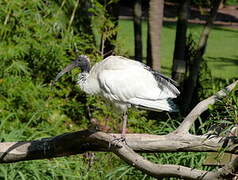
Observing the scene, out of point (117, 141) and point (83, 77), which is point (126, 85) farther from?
point (117, 141)

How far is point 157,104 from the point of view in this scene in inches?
171

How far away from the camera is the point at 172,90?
4.29m

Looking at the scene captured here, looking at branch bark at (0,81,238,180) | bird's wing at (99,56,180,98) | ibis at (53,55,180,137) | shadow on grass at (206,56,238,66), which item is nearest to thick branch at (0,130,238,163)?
branch bark at (0,81,238,180)

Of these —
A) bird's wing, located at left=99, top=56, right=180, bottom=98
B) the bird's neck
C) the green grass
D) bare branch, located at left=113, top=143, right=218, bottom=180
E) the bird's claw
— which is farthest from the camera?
the green grass

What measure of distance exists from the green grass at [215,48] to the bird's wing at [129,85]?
5.85m

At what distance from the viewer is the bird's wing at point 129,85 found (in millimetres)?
4316

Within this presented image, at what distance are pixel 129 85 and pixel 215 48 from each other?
573 inches

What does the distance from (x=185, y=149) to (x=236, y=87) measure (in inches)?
18.4

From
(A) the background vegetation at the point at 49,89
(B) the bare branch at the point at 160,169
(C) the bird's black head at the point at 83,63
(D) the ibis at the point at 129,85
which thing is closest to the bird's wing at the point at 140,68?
(D) the ibis at the point at 129,85

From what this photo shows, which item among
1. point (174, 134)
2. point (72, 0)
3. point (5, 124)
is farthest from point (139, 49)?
point (174, 134)

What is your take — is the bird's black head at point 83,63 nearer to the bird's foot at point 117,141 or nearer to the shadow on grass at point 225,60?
the bird's foot at point 117,141

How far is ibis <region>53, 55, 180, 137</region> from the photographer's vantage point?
4.31 m

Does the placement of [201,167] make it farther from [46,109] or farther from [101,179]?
[46,109]

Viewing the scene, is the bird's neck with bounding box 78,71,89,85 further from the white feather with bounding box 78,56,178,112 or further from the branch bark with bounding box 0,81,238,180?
the branch bark with bounding box 0,81,238,180
